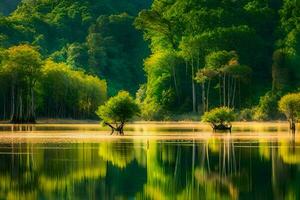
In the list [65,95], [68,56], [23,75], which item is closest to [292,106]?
[23,75]

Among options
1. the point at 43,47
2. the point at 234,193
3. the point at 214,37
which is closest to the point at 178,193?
the point at 234,193

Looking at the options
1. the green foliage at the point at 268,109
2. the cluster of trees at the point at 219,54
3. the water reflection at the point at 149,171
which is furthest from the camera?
the cluster of trees at the point at 219,54

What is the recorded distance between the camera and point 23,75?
97250mm

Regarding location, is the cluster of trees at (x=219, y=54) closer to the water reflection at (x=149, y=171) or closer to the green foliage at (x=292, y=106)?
the green foliage at (x=292, y=106)

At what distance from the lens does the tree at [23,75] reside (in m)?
95.1

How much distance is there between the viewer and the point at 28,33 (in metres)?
150

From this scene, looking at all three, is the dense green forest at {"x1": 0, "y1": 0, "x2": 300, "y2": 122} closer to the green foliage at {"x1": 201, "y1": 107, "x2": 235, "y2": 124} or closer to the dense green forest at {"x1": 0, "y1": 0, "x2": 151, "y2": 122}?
the dense green forest at {"x1": 0, "y1": 0, "x2": 151, "y2": 122}

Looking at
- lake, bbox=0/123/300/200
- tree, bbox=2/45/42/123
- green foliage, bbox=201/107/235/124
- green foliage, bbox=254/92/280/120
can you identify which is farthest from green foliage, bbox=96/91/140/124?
green foliage, bbox=254/92/280/120

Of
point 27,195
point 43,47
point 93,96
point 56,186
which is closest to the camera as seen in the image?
point 27,195

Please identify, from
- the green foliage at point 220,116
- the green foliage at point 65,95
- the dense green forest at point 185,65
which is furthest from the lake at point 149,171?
the green foliage at point 65,95

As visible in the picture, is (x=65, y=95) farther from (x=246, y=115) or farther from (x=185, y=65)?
(x=185, y=65)

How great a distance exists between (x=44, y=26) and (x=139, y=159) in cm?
12877

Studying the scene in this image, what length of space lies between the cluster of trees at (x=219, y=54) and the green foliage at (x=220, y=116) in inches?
1434

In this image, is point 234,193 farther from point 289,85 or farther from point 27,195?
point 289,85
